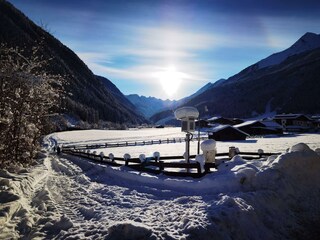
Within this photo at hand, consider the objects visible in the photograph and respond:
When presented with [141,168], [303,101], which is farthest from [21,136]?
[303,101]

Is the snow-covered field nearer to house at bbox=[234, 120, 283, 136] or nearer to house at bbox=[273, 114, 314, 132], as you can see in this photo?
house at bbox=[234, 120, 283, 136]

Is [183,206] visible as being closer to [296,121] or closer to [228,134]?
[228,134]

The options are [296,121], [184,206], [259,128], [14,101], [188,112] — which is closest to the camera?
[184,206]

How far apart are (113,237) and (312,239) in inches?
231

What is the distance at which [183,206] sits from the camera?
970 cm

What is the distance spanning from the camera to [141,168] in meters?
16.9

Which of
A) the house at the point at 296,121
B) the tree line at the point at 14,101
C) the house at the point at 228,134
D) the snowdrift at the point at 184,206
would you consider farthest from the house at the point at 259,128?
the snowdrift at the point at 184,206

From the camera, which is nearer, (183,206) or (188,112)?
(183,206)

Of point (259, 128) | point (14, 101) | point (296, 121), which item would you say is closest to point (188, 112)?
point (14, 101)

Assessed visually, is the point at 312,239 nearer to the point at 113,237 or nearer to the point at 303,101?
the point at 113,237

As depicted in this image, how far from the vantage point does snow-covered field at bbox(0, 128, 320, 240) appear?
7977 millimetres

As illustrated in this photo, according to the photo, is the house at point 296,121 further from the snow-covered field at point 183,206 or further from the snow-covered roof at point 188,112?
the snow-covered field at point 183,206

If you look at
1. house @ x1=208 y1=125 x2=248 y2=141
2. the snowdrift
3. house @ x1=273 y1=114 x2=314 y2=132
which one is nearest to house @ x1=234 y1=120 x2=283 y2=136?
house @ x1=208 y1=125 x2=248 y2=141

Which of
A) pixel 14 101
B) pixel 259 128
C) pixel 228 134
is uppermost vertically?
pixel 14 101
